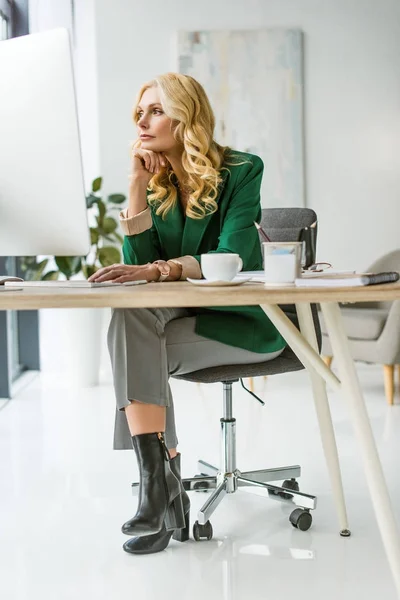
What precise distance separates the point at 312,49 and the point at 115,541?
383cm

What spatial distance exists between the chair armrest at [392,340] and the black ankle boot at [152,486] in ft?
7.80

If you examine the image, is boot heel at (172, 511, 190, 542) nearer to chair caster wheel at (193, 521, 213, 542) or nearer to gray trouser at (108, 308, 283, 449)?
chair caster wheel at (193, 521, 213, 542)

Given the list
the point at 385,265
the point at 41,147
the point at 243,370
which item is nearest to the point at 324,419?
the point at 243,370

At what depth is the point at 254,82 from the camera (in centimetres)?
505

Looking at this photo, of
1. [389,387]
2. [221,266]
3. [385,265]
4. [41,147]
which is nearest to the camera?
[41,147]

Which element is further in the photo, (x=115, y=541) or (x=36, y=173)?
(x=115, y=541)

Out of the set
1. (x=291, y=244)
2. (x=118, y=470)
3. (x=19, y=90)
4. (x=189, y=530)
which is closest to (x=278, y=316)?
(x=291, y=244)

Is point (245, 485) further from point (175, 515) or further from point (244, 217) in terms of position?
point (244, 217)

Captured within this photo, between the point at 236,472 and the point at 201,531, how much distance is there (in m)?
0.29

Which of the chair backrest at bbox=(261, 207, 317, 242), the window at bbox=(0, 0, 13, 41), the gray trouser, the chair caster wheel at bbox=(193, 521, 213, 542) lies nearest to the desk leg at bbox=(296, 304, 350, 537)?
the gray trouser

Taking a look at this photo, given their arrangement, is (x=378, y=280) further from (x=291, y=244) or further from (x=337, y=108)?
(x=337, y=108)

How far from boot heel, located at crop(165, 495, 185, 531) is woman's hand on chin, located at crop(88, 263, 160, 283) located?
1.75 feet

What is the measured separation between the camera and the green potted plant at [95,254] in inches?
181

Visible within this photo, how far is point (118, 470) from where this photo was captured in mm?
2768
